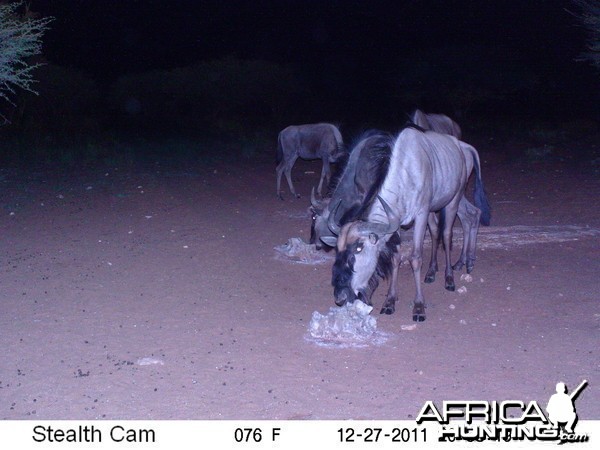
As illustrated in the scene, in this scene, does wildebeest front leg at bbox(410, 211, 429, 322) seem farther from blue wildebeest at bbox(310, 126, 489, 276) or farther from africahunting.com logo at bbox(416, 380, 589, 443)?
africahunting.com logo at bbox(416, 380, 589, 443)

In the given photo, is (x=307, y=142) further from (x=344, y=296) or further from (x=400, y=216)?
(x=344, y=296)

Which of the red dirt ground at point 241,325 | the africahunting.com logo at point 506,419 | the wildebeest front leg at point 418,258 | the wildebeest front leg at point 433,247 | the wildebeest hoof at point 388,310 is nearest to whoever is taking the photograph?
the africahunting.com logo at point 506,419

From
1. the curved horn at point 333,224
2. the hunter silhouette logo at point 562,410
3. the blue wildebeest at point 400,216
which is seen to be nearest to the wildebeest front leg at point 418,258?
the blue wildebeest at point 400,216

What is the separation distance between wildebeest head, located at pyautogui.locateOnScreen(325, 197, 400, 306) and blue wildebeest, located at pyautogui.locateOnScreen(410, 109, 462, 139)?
3.63 meters

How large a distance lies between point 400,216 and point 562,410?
2556mm

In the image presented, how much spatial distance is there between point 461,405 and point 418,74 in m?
31.0

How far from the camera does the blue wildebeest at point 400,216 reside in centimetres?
596

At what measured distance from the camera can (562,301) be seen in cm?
673

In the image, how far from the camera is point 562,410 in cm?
422

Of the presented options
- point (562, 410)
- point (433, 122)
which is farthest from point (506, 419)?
point (433, 122)

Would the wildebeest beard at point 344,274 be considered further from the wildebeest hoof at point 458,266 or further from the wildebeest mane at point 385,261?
the wildebeest hoof at point 458,266

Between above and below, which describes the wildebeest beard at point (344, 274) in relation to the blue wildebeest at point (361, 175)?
below

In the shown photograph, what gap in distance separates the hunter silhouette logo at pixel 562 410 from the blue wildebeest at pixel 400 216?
204 centimetres

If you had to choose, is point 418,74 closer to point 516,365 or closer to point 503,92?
point 503,92
